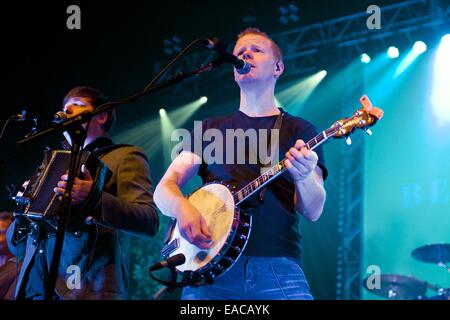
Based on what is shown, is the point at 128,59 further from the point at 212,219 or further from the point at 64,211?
the point at 64,211

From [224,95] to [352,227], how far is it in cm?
340

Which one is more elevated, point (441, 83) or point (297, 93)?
point (297, 93)

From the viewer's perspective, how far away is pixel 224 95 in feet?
35.7

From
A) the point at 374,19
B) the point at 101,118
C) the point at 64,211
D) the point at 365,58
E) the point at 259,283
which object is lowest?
the point at 259,283

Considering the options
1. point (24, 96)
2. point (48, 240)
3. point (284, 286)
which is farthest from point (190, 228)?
point (24, 96)

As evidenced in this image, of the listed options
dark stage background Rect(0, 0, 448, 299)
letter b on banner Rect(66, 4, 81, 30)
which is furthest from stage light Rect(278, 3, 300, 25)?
letter b on banner Rect(66, 4, 81, 30)

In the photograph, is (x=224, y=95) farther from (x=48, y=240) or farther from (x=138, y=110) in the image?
(x=48, y=240)

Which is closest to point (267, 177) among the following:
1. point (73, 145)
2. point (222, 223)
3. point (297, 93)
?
point (222, 223)

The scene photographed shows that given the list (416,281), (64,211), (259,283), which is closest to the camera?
(64,211)

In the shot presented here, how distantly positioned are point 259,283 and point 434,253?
5.03 meters

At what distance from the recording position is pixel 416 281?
7.62 m

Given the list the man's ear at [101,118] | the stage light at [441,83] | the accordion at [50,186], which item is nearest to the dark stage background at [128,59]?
the stage light at [441,83]

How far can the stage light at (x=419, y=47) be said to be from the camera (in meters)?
9.29

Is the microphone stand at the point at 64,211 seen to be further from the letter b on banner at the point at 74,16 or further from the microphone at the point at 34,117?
the letter b on banner at the point at 74,16
